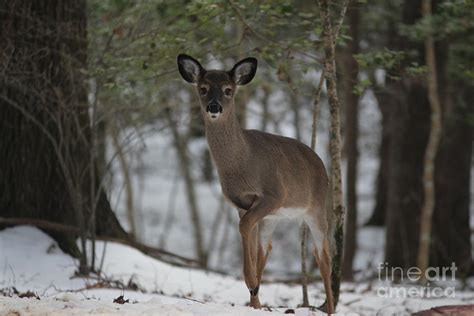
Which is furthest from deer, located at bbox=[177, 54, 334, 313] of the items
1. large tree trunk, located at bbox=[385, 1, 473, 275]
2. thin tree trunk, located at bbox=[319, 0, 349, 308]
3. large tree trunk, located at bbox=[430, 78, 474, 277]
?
large tree trunk, located at bbox=[430, 78, 474, 277]

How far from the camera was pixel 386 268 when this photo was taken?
46.6ft

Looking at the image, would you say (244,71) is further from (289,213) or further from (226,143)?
(289,213)

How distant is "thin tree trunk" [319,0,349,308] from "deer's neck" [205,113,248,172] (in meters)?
1.11

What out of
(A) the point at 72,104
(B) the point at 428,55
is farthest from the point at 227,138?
(B) the point at 428,55

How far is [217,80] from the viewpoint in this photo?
6.45 metres

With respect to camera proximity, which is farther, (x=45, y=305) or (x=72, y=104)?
(x=72, y=104)

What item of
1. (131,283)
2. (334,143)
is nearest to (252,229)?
(334,143)

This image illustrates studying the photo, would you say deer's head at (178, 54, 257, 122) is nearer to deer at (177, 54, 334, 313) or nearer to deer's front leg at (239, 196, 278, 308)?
deer at (177, 54, 334, 313)

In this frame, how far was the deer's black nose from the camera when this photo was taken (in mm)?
6202

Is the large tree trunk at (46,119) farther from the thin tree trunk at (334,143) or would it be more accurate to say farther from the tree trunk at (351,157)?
the tree trunk at (351,157)

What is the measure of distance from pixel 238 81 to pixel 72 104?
8.17 feet

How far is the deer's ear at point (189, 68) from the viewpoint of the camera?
6.52 m

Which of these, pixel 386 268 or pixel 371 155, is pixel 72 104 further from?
pixel 371 155

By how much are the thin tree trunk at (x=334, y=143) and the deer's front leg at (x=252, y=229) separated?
113 cm
